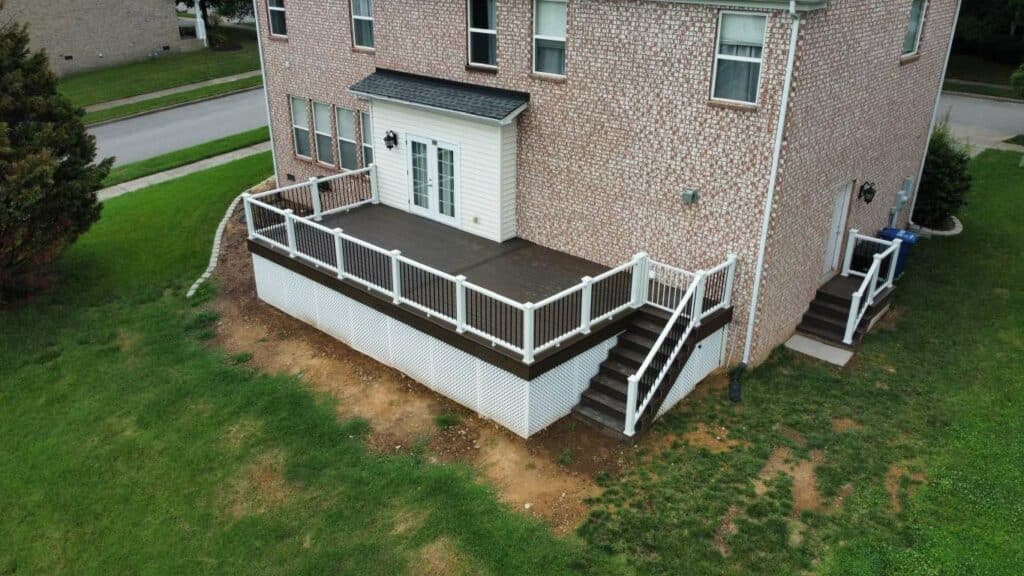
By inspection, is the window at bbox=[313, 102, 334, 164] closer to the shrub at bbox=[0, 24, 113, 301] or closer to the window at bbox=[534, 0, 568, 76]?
the shrub at bbox=[0, 24, 113, 301]

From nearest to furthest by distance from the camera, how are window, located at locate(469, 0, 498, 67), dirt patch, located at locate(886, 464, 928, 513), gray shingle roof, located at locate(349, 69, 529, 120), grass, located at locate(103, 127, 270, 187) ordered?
dirt patch, located at locate(886, 464, 928, 513) < gray shingle roof, located at locate(349, 69, 529, 120) < window, located at locate(469, 0, 498, 67) < grass, located at locate(103, 127, 270, 187)

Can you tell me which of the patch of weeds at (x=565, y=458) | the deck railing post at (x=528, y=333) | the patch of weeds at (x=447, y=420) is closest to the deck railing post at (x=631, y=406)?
the patch of weeds at (x=565, y=458)

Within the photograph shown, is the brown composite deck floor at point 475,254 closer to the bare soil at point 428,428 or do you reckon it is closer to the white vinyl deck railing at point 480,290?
the white vinyl deck railing at point 480,290

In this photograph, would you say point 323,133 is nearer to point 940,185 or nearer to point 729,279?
point 729,279

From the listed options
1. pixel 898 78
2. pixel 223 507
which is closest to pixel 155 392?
pixel 223 507

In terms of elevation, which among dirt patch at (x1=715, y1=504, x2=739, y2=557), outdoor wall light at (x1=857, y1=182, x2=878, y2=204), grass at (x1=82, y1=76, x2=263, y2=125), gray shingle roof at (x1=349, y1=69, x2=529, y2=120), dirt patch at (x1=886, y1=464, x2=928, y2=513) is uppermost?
gray shingle roof at (x1=349, y1=69, x2=529, y2=120)

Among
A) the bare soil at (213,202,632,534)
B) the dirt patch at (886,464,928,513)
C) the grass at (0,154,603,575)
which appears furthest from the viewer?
the bare soil at (213,202,632,534)

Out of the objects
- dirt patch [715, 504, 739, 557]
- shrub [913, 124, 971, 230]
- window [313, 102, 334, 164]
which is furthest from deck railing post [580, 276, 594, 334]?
shrub [913, 124, 971, 230]
